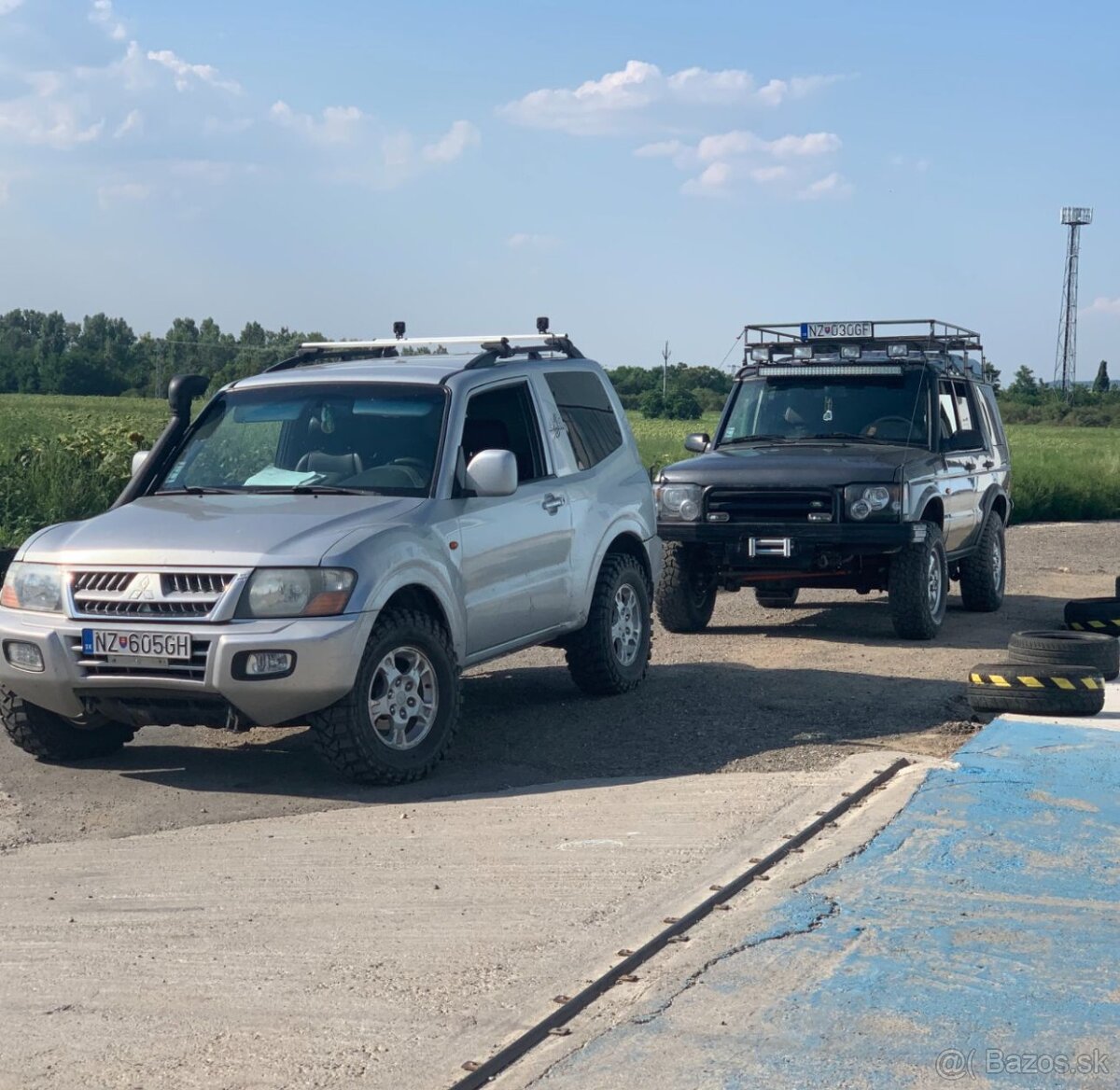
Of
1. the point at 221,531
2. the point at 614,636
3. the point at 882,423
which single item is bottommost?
the point at 614,636

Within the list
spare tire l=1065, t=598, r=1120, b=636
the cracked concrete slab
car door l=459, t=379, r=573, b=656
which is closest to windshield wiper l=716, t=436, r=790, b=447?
spare tire l=1065, t=598, r=1120, b=636

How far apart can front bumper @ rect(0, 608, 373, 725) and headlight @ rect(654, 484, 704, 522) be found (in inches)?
215

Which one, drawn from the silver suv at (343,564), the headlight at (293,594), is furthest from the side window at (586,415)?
the headlight at (293,594)

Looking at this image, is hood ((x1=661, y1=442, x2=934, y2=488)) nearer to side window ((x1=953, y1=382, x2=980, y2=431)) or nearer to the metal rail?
side window ((x1=953, y1=382, x2=980, y2=431))

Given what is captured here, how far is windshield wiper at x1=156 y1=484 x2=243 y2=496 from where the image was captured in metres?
7.95

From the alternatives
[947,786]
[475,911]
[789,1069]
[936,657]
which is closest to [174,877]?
[475,911]

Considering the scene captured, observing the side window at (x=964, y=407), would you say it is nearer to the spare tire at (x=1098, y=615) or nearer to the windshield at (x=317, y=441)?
the spare tire at (x=1098, y=615)

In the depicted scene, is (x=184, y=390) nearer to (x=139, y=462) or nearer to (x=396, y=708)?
(x=139, y=462)

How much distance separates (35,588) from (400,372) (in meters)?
2.16

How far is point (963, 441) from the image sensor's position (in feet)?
43.2

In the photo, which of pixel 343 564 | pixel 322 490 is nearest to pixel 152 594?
pixel 343 564

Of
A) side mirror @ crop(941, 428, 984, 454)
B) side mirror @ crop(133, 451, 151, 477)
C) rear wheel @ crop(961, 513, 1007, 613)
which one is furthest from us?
rear wheel @ crop(961, 513, 1007, 613)

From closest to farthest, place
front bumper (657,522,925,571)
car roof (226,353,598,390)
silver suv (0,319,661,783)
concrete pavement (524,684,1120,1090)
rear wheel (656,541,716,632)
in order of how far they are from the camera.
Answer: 1. concrete pavement (524,684,1120,1090)
2. silver suv (0,319,661,783)
3. car roof (226,353,598,390)
4. front bumper (657,522,925,571)
5. rear wheel (656,541,716,632)

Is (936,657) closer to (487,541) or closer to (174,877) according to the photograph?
(487,541)
